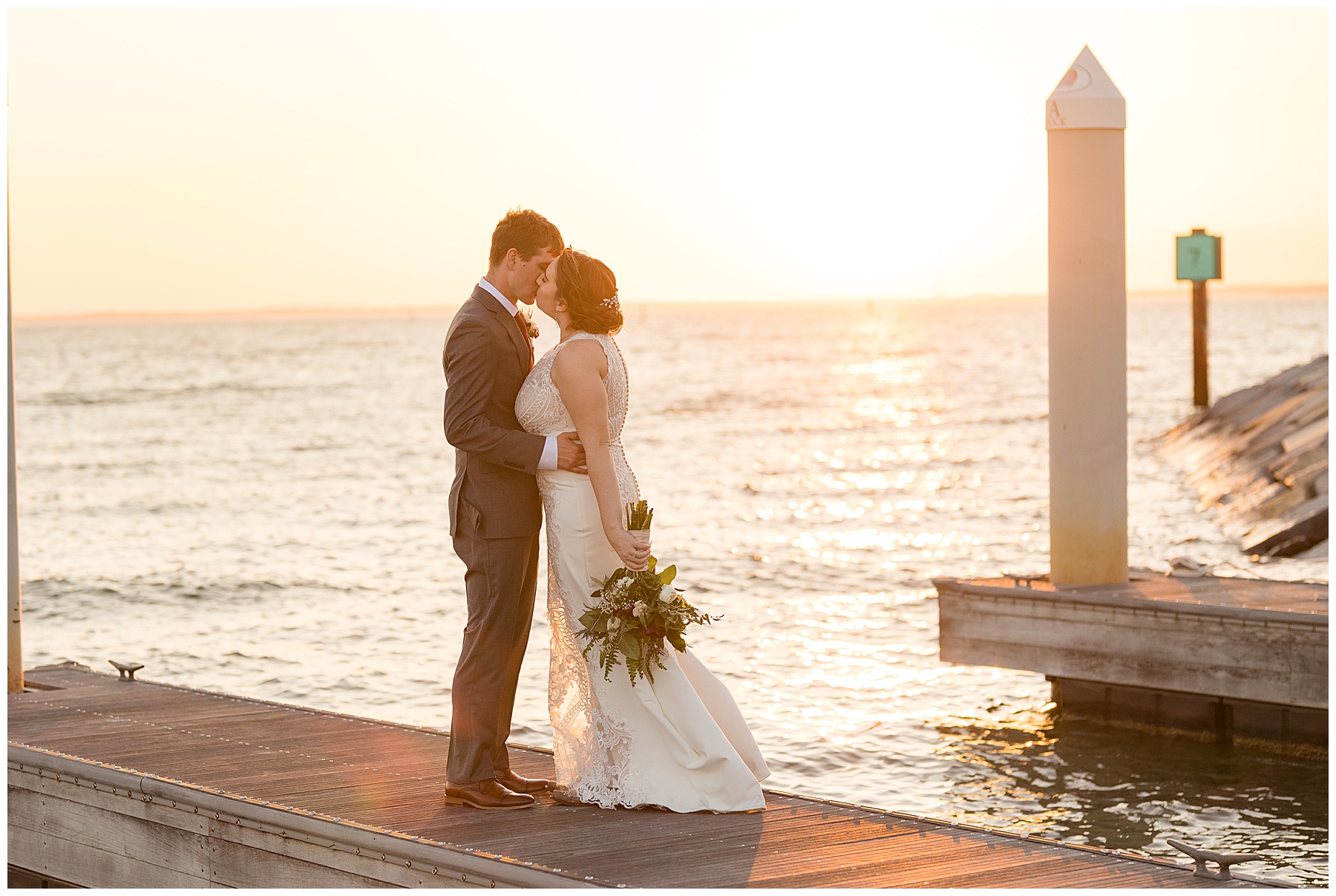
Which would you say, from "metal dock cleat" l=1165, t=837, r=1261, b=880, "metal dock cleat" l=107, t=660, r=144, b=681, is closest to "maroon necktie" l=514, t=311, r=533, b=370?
"metal dock cleat" l=1165, t=837, r=1261, b=880

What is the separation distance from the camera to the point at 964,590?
10992 millimetres

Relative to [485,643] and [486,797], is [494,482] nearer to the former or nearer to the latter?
[485,643]

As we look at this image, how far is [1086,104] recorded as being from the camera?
1072 cm

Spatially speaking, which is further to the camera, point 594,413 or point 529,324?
point 529,324

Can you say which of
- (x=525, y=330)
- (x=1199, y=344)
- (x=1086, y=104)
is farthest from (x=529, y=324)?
(x=1199, y=344)

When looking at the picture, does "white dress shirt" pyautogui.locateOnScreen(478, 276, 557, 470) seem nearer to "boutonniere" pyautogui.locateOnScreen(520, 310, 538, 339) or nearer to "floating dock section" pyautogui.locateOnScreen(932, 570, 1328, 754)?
"boutonniere" pyautogui.locateOnScreen(520, 310, 538, 339)

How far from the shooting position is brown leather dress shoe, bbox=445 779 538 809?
6008 mm

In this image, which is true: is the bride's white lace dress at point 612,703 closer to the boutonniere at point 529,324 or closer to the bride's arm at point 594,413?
the bride's arm at point 594,413

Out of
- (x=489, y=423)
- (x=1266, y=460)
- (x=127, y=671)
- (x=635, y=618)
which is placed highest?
(x=489, y=423)

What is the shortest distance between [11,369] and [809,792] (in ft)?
17.8

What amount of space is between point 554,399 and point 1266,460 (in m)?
21.1

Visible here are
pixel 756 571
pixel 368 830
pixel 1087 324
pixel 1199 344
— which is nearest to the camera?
pixel 368 830

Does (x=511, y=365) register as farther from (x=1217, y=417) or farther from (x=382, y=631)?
(x=1217, y=417)

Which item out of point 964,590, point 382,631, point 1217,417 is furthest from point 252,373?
point 964,590
